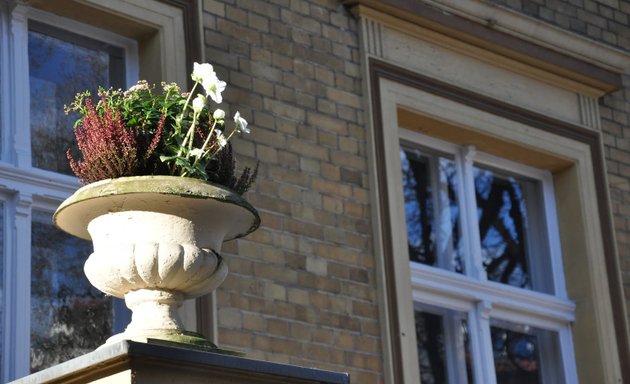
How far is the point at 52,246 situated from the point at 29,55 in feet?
2.98

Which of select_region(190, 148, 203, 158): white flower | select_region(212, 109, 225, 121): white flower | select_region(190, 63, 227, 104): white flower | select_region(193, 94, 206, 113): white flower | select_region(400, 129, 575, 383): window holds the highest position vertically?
select_region(400, 129, 575, 383): window

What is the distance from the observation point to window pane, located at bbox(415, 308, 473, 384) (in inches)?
320

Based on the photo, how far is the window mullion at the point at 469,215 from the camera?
8516 millimetres

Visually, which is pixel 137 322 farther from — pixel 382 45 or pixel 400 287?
pixel 382 45

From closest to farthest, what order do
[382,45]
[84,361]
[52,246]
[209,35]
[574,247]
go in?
1. [84,361]
2. [52,246]
3. [209,35]
4. [382,45]
5. [574,247]

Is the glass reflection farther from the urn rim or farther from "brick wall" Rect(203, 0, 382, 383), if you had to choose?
the urn rim

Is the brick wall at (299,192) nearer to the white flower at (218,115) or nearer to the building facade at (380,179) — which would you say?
the building facade at (380,179)

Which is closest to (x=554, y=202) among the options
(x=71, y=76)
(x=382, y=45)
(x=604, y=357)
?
(x=604, y=357)

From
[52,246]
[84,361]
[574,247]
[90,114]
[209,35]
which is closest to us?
[84,361]

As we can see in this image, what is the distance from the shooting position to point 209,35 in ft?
24.3

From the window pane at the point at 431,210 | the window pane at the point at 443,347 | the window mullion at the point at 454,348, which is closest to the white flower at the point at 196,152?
the window pane at the point at 443,347

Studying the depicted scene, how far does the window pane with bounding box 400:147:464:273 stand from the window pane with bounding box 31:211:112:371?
7.28 feet

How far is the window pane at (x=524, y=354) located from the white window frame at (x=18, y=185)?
2897 mm

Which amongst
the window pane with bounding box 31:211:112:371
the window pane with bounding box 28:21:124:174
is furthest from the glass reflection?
the window pane with bounding box 31:211:112:371
